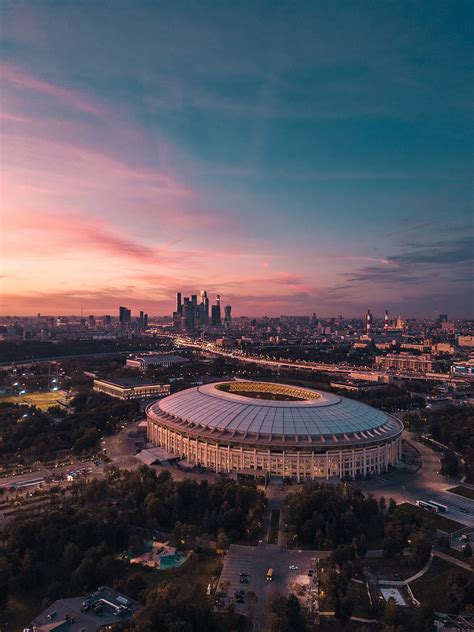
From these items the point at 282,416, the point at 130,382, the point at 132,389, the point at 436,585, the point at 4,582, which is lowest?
the point at 436,585

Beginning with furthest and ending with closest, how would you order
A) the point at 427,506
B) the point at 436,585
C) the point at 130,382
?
the point at 130,382 < the point at 427,506 < the point at 436,585

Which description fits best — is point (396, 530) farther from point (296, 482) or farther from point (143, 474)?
point (143, 474)

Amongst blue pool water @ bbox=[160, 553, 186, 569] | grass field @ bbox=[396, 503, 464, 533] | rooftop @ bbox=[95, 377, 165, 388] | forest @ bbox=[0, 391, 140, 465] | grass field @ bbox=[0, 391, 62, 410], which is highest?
rooftop @ bbox=[95, 377, 165, 388]

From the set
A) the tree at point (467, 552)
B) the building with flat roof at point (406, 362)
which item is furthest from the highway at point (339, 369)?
the tree at point (467, 552)

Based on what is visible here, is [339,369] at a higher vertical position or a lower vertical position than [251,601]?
higher

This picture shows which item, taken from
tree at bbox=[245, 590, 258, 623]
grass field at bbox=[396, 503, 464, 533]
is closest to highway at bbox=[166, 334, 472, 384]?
grass field at bbox=[396, 503, 464, 533]

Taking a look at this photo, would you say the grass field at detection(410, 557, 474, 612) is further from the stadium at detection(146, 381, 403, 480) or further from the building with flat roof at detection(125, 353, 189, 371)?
the building with flat roof at detection(125, 353, 189, 371)

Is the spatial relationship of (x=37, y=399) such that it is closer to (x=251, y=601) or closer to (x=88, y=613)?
(x=88, y=613)

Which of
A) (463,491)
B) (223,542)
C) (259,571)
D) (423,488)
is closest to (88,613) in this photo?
(223,542)
